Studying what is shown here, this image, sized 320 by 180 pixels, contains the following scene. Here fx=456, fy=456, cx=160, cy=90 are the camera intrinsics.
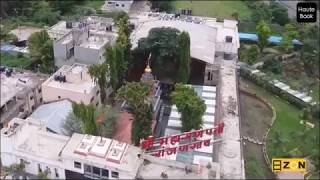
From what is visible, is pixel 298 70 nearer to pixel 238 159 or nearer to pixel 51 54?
pixel 238 159

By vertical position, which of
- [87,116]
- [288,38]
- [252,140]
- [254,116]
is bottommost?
[252,140]

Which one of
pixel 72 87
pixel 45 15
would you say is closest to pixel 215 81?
pixel 72 87

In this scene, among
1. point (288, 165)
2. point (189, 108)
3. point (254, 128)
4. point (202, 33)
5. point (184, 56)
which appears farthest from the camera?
point (202, 33)

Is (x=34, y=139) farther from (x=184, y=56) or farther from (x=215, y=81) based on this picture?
(x=215, y=81)

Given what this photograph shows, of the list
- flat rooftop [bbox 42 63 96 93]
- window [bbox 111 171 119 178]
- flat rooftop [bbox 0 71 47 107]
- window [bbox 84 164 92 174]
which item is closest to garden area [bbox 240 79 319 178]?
window [bbox 111 171 119 178]

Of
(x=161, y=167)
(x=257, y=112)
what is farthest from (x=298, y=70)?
(x=161, y=167)

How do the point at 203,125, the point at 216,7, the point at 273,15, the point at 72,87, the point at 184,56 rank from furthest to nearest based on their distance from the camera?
1. the point at 216,7
2. the point at 273,15
3. the point at 184,56
4. the point at 72,87
5. the point at 203,125

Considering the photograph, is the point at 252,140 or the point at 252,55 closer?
the point at 252,140
